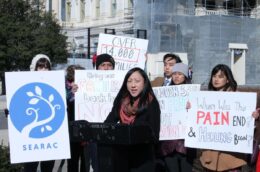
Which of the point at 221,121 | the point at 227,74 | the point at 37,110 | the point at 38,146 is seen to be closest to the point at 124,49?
the point at 37,110

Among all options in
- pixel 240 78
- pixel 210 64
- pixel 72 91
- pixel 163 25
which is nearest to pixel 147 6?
pixel 163 25

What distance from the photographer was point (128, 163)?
6137 millimetres

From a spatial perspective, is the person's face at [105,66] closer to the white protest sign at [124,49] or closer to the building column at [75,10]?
the white protest sign at [124,49]

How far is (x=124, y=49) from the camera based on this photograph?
10.3m

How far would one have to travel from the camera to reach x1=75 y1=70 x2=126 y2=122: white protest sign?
318 inches

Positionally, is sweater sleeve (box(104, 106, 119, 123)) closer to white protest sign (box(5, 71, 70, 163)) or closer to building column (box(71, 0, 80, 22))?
white protest sign (box(5, 71, 70, 163))

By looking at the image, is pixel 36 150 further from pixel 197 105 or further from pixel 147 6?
pixel 147 6

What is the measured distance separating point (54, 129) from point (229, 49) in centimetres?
4743

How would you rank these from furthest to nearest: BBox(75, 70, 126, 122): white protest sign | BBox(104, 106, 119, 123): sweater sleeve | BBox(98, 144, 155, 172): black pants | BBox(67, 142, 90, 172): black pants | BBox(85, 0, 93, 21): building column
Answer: BBox(85, 0, 93, 21): building column → BBox(67, 142, 90, 172): black pants → BBox(75, 70, 126, 122): white protest sign → BBox(104, 106, 119, 123): sweater sleeve → BBox(98, 144, 155, 172): black pants

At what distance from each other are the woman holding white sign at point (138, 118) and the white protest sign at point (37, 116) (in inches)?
44.4

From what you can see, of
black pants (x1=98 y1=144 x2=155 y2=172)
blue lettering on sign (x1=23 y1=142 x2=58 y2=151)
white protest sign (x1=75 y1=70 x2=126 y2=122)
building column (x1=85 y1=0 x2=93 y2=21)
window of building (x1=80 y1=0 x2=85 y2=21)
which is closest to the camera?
black pants (x1=98 y1=144 x2=155 y2=172)

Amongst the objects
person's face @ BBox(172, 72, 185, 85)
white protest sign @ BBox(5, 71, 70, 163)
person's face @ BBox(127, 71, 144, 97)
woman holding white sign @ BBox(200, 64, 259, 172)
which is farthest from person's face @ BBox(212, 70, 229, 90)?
white protest sign @ BBox(5, 71, 70, 163)

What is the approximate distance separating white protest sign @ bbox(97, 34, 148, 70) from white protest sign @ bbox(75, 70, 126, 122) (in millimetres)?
1943

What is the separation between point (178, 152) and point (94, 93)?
139 centimetres
